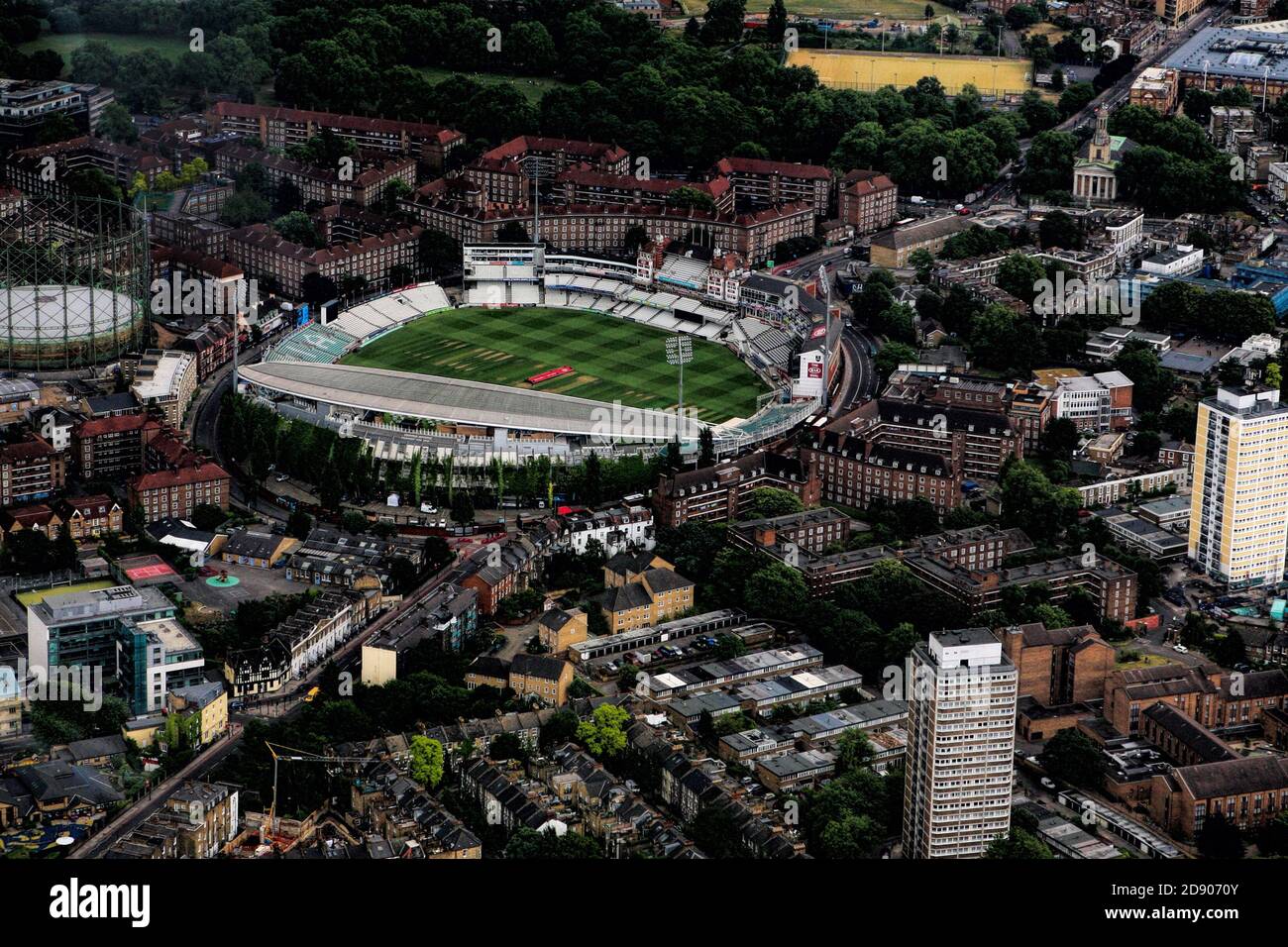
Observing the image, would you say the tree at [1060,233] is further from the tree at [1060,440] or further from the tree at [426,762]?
the tree at [426,762]

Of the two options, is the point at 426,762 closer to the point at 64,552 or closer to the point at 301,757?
the point at 301,757

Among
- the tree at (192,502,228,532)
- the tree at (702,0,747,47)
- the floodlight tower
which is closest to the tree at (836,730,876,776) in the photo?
the tree at (192,502,228,532)

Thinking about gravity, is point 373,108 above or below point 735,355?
above

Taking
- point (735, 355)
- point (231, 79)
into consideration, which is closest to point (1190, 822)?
point (735, 355)

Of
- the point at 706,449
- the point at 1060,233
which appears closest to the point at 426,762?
the point at 706,449
